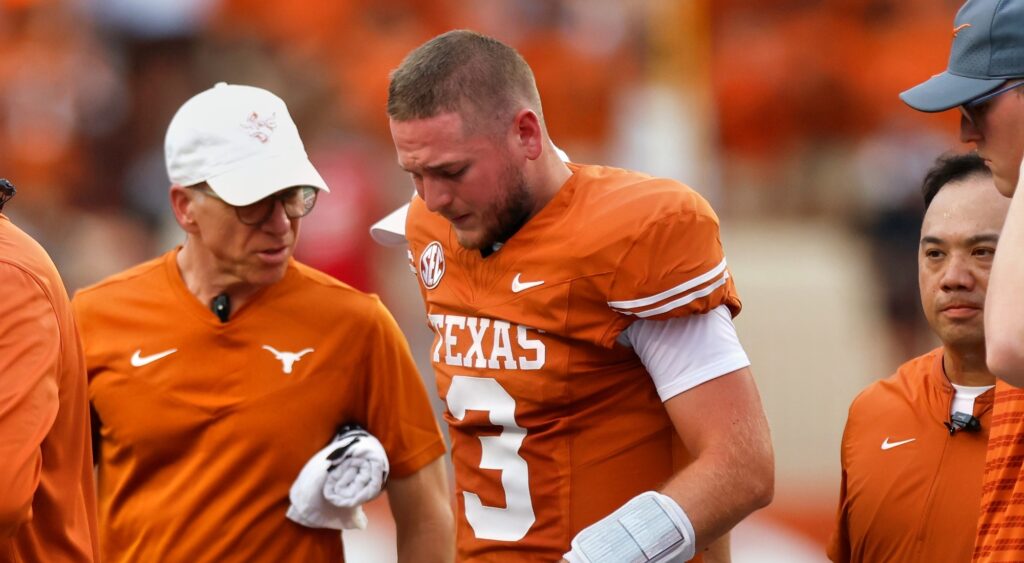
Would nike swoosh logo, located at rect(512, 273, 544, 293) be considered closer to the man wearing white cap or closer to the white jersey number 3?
the white jersey number 3

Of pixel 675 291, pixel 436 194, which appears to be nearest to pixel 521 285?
pixel 436 194

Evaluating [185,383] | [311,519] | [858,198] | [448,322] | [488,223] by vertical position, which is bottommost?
[858,198]

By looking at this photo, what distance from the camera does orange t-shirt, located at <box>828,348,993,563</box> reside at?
3.27m

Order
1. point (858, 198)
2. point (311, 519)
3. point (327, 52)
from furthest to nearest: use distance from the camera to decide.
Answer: point (327, 52) < point (858, 198) < point (311, 519)

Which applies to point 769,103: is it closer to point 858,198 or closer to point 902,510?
point 858,198

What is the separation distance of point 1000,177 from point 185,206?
88.7 inches

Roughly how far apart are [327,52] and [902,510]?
7312 millimetres

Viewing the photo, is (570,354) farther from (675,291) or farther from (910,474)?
(910,474)

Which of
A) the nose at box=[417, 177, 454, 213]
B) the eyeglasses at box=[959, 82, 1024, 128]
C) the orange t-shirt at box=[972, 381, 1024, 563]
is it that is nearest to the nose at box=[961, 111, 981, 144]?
the eyeglasses at box=[959, 82, 1024, 128]

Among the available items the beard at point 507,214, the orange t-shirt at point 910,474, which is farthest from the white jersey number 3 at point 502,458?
the orange t-shirt at point 910,474

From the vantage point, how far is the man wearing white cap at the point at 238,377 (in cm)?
378

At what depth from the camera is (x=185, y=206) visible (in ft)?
13.3

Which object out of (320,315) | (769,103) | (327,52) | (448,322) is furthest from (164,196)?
(448,322)

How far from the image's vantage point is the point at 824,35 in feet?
32.4
